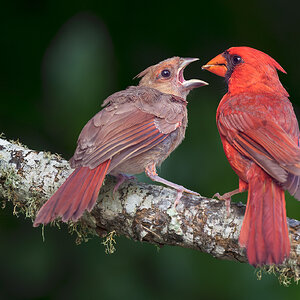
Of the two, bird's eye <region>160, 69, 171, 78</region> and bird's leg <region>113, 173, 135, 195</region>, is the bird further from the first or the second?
bird's eye <region>160, 69, 171, 78</region>

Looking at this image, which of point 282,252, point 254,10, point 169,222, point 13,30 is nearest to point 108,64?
point 13,30

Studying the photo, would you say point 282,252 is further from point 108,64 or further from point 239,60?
point 108,64

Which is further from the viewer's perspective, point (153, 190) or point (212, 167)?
point (212, 167)

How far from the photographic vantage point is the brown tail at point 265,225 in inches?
107

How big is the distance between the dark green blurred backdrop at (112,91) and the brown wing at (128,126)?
67 cm

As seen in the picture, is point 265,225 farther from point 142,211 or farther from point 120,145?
point 120,145

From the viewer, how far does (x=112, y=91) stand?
4.49 m

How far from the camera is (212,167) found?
420 cm

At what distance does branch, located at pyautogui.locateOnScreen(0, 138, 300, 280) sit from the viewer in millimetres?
3109

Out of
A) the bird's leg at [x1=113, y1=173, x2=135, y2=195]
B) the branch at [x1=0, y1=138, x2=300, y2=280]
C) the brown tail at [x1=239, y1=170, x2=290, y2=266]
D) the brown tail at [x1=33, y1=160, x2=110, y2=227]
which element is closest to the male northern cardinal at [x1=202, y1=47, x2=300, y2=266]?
the brown tail at [x1=239, y1=170, x2=290, y2=266]

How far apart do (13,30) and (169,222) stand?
245 centimetres

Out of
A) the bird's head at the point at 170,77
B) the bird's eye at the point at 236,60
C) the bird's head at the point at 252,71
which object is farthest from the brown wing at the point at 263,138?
the bird's head at the point at 170,77

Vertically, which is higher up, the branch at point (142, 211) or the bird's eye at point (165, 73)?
the bird's eye at point (165, 73)

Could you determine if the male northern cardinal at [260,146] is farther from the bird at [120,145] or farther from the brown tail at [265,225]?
the bird at [120,145]
